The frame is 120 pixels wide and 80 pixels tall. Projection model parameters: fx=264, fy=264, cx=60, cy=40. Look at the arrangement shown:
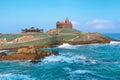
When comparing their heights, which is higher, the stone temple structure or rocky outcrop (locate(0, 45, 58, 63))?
the stone temple structure

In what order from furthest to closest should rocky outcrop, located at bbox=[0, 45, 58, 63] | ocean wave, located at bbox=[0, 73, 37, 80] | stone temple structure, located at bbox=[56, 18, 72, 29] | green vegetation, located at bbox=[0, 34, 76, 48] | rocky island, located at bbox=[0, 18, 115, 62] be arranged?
stone temple structure, located at bbox=[56, 18, 72, 29] → rocky island, located at bbox=[0, 18, 115, 62] → green vegetation, located at bbox=[0, 34, 76, 48] → rocky outcrop, located at bbox=[0, 45, 58, 63] → ocean wave, located at bbox=[0, 73, 37, 80]

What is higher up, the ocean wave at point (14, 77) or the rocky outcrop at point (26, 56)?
the rocky outcrop at point (26, 56)

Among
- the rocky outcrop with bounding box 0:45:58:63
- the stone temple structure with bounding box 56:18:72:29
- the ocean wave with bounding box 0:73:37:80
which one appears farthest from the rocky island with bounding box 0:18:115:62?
the ocean wave with bounding box 0:73:37:80

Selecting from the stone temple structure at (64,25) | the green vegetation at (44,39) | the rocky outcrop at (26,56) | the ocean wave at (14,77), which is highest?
the stone temple structure at (64,25)

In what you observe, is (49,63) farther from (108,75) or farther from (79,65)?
(108,75)

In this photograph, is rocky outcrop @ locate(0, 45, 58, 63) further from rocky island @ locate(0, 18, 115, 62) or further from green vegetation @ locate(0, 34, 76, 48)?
green vegetation @ locate(0, 34, 76, 48)

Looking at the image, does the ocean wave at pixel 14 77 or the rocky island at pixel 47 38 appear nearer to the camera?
the ocean wave at pixel 14 77

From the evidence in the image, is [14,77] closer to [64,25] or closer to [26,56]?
[26,56]

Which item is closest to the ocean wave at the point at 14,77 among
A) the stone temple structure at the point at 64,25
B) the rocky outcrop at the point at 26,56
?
the rocky outcrop at the point at 26,56

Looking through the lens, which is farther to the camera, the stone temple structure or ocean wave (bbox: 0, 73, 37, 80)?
the stone temple structure

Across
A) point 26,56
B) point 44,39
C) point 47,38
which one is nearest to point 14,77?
point 26,56

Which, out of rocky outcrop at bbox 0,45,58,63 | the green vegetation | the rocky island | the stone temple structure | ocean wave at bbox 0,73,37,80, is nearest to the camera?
ocean wave at bbox 0,73,37,80

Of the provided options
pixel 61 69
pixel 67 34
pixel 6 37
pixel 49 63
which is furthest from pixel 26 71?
pixel 67 34

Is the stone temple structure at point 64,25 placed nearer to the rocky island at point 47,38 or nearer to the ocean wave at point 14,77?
the rocky island at point 47,38
